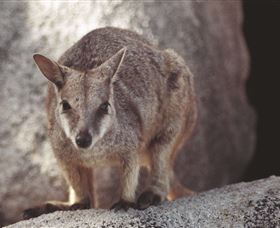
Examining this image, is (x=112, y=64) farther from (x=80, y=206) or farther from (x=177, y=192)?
(x=177, y=192)

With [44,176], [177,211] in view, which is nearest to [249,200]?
[177,211]

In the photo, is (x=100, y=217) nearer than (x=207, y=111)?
Yes

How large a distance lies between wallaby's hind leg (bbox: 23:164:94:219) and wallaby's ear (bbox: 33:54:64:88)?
621mm

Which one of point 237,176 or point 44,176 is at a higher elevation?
point 44,176

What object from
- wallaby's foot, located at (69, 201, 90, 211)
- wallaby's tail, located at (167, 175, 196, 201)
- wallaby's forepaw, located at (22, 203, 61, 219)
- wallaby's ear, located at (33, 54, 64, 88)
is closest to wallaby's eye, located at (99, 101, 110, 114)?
wallaby's ear, located at (33, 54, 64, 88)

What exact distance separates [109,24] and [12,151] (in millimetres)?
1276

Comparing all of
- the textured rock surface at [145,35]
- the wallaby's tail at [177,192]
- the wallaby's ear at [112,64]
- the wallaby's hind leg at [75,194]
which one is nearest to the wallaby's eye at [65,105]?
the wallaby's ear at [112,64]

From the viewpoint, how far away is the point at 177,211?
4.56m

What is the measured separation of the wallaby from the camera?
4270mm

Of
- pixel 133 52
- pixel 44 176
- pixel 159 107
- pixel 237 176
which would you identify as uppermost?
pixel 133 52

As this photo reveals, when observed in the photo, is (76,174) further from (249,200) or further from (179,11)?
(179,11)

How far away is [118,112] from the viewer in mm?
4680

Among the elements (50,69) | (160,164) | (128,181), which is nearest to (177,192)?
(160,164)

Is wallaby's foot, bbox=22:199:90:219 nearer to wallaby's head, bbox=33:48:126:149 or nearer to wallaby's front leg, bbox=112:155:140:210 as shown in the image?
wallaby's front leg, bbox=112:155:140:210
